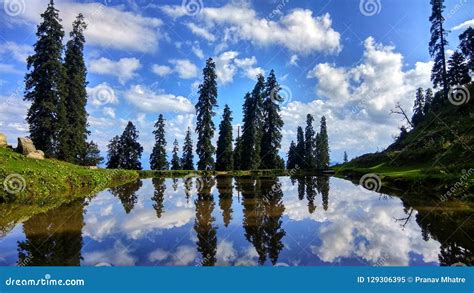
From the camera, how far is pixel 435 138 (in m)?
43.7

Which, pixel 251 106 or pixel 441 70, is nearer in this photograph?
pixel 441 70

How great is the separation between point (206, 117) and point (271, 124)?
1113 cm

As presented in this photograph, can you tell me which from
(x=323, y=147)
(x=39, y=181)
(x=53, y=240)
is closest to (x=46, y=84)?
(x=39, y=181)

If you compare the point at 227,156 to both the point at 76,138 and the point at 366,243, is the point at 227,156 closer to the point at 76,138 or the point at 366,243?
the point at 76,138

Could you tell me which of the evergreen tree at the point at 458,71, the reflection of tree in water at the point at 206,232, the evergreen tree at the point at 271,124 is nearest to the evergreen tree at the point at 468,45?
the evergreen tree at the point at 458,71

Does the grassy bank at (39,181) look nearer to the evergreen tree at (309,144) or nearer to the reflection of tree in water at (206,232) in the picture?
the reflection of tree in water at (206,232)

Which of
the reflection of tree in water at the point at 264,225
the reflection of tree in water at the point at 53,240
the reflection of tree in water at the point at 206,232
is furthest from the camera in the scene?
the reflection of tree in water at the point at 264,225

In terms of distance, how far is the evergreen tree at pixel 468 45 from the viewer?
176ft

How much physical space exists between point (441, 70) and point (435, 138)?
68.1ft

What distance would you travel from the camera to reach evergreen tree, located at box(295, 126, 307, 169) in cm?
9244

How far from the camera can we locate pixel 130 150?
238ft

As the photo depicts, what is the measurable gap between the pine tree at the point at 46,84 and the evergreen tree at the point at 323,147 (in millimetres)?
70384

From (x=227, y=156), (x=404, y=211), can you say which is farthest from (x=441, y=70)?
(x=404, y=211)

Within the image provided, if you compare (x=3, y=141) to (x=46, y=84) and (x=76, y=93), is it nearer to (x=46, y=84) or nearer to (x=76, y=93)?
(x=46, y=84)
